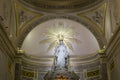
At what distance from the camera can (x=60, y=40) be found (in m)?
20.5

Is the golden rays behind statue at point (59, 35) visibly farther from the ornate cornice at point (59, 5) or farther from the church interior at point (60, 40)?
the ornate cornice at point (59, 5)

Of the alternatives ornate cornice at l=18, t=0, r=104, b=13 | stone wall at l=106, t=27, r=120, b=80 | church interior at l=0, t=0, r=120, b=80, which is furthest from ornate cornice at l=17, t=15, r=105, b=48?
stone wall at l=106, t=27, r=120, b=80

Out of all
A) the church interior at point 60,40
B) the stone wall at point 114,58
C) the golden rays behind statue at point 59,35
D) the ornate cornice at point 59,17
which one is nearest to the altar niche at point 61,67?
the church interior at point 60,40

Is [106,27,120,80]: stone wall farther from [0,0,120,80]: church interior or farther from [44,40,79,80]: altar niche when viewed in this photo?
[44,40,79,80]: altar niche

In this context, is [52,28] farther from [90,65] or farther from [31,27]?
[90,65]

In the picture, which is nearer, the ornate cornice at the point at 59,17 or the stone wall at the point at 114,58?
the stone wall at the point at 114,58

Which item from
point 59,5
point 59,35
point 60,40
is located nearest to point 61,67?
point 60,40

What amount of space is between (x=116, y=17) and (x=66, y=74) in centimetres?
571

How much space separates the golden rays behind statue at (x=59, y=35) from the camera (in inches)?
799

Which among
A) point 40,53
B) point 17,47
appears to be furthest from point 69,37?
point 17,47

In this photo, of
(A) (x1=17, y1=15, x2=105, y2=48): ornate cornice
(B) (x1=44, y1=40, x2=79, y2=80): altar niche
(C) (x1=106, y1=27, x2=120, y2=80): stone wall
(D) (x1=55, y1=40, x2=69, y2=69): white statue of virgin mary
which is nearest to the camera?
(C) (x1=106, y1=27, x2=120, y2=80): stone wall

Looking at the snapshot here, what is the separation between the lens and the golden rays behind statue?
20.3m

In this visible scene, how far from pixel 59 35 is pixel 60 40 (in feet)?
1.33

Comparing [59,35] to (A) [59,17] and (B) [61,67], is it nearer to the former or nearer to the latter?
(A) [59,17]
